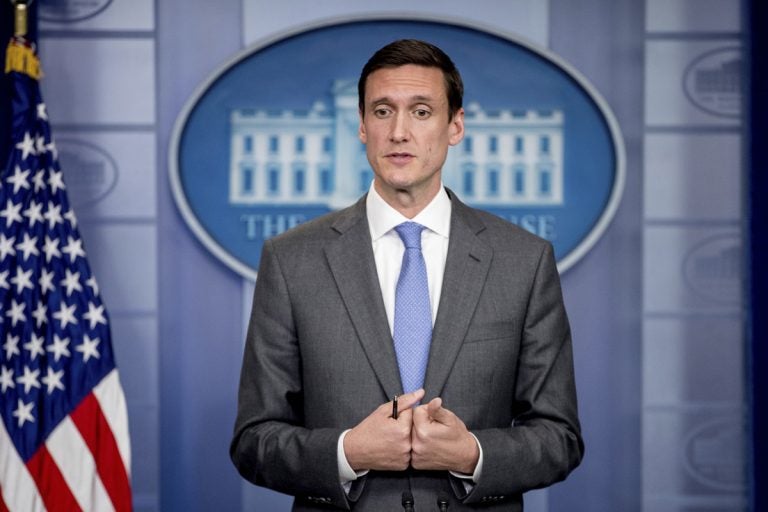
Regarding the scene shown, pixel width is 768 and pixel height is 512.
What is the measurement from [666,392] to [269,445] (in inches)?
68.5

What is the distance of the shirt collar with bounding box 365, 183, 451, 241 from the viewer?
1844 mm

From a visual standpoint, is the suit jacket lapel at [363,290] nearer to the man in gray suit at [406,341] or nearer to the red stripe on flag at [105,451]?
the man in gray suit at [406,341]

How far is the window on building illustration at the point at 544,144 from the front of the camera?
3.03 m

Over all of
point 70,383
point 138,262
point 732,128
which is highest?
point 732,128

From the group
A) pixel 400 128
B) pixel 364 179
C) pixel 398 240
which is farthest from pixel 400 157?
pixel 364 179

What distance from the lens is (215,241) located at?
2965mm

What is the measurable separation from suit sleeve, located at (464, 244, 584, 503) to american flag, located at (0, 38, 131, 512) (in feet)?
4.57

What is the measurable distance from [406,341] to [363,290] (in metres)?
0.12

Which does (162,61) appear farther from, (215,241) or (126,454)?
(126,454)

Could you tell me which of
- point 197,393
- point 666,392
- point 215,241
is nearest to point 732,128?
point 666,392

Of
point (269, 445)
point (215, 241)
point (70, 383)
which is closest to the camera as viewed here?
point (269, 445)

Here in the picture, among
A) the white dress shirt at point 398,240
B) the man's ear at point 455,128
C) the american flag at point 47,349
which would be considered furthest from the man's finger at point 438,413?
the american flag at point 47,349

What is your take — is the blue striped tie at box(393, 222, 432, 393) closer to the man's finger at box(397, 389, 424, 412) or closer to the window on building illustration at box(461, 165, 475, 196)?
the man's finger at box(397, 389, 424, 412)

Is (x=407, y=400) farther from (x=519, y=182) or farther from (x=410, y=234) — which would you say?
(x=519, y=182)
